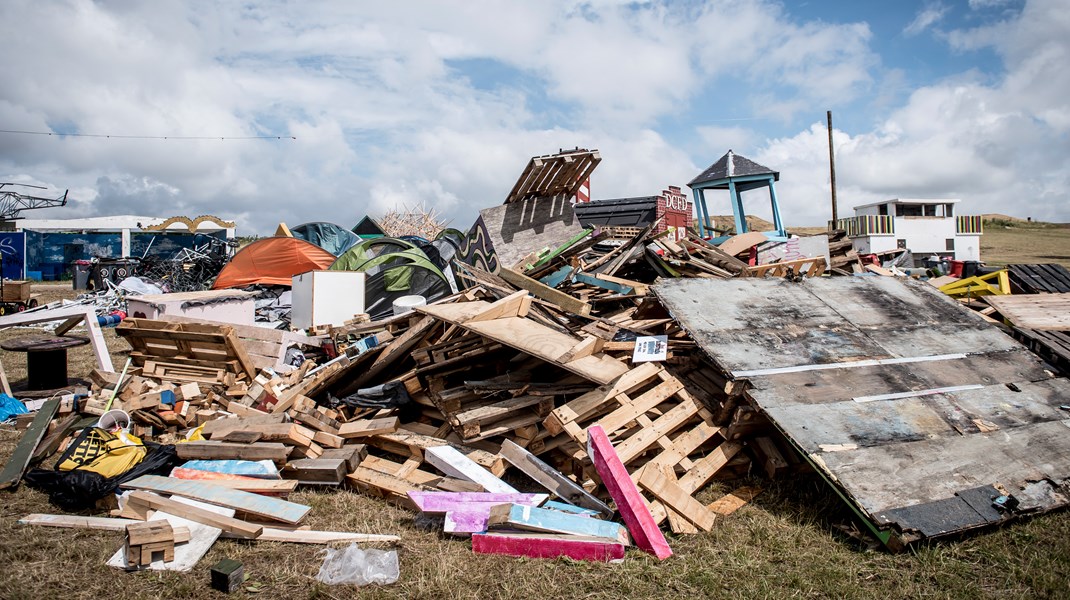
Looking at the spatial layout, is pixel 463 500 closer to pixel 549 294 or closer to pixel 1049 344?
pixel 549 294

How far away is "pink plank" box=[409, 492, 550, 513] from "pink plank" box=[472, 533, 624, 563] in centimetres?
34

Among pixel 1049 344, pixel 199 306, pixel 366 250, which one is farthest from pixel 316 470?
pixel 366 250

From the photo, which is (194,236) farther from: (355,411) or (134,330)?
(355,411)

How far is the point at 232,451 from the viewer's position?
478 centimetres

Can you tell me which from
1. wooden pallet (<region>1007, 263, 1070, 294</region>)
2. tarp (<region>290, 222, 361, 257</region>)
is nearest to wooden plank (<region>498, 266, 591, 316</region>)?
wooden pallet (<region>1007, 263, 1070, 294</region>)

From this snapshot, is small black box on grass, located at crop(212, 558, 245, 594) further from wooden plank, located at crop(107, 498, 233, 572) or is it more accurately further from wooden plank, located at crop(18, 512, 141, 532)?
wooden plank, located at crop(18, 512, 141, 532)

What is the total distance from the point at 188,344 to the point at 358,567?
5115mm

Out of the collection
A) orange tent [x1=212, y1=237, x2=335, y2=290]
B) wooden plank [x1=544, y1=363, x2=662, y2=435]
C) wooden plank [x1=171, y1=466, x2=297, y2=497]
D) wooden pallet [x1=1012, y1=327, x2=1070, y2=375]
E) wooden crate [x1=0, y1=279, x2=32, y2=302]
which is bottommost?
wooden plank [x1=171, y1=466, x2=297, y2=497]

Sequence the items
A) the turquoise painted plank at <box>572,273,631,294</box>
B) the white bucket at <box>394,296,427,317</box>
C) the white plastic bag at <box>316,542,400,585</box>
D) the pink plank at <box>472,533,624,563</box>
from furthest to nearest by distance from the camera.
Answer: the white bucket at <box>394,296,427,317</box> → the turquoise painted plank at <box>572,273,631,294</box> → the pink plank at <box>472,533,624,563</box> → the white plastic bag at <box>316,542,400,585</box>

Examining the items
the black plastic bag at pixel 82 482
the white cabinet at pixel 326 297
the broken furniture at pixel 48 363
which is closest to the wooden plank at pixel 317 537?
the black plastic bag at pixel 82 482

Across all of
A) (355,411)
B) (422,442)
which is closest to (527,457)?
(422,442)

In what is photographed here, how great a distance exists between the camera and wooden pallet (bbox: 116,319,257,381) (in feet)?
23.2

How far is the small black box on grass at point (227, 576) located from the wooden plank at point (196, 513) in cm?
43

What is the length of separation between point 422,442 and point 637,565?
2208 mm
